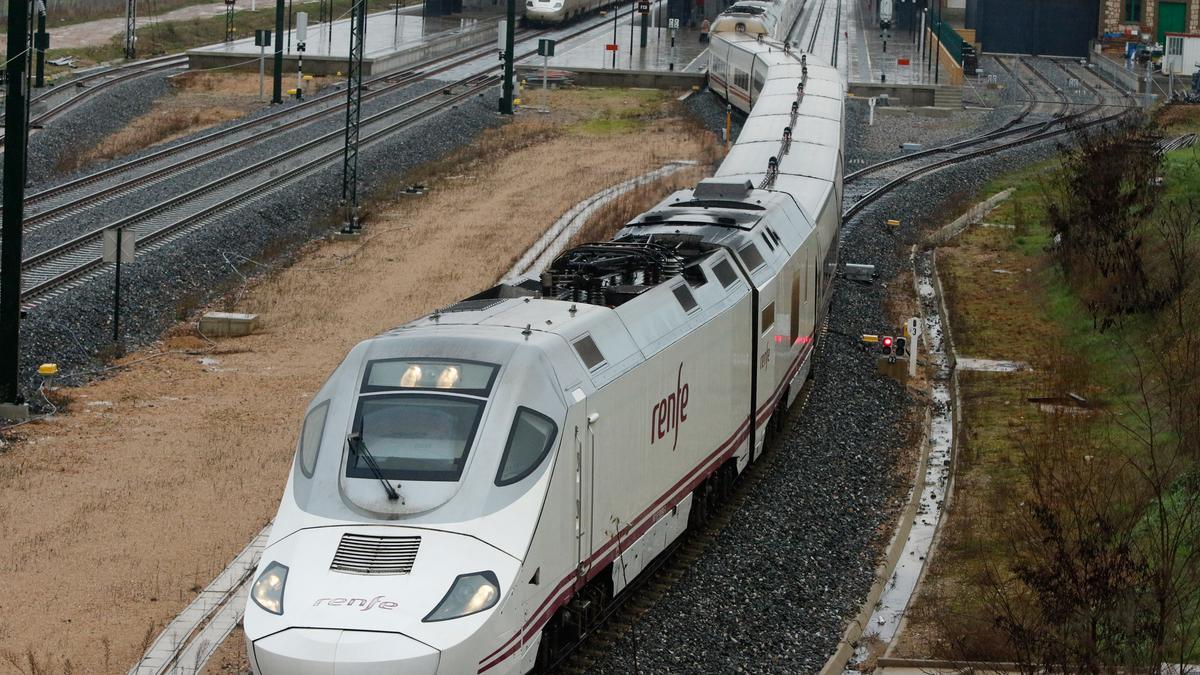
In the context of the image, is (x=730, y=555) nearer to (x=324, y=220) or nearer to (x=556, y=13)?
(x=324, y=220)

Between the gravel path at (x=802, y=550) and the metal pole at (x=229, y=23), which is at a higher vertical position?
the metal pole at (x=229, y=23)

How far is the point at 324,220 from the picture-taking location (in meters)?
40.5

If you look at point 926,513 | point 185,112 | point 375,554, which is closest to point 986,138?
point 185,112

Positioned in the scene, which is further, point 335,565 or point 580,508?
point 580,508

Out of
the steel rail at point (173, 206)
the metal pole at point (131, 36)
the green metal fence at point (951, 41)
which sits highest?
the green metal fence at point (951, 41)

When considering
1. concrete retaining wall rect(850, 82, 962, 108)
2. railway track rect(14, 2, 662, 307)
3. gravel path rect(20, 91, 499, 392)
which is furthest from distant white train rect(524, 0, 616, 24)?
gravel path rect(20, 91, 499, 392)

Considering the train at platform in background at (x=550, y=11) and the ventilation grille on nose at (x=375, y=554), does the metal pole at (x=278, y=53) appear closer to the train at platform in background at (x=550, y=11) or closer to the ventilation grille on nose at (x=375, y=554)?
the train at platform in background at (x=550, y=11)

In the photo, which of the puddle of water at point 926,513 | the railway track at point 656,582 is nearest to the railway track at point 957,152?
the puddle of water at point 926,513

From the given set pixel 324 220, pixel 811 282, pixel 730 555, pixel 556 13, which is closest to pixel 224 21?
pixel 556 13

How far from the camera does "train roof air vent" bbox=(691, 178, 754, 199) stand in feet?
81.6

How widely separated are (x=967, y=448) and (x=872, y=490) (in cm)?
272

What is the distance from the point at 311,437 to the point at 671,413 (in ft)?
14.2

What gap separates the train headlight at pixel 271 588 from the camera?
41.8ft

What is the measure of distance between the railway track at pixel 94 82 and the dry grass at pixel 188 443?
56.6ft
